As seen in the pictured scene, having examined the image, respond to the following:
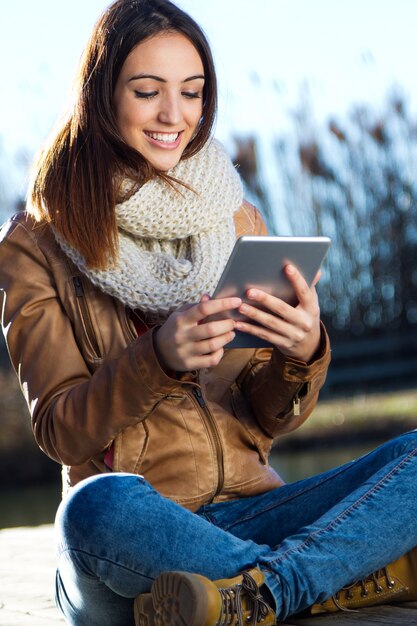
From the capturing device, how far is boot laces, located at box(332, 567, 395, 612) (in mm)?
2004

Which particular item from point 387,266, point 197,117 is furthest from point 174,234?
point 387,266

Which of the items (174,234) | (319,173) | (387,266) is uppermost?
(174,234)

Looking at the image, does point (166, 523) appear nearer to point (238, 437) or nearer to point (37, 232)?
point (238, 437)

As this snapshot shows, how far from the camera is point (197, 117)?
2229 mm

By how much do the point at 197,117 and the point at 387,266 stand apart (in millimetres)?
6999

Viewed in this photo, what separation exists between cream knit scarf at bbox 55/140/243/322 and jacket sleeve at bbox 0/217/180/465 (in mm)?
95

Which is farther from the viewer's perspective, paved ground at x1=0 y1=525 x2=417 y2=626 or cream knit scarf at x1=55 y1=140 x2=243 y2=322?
cream knit scarf at x1=55 y1=140 x2=243 y2=322

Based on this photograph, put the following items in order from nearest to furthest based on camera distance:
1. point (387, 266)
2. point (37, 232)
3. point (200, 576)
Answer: point (200, 576) → point (37, 232) → point (387, 266)

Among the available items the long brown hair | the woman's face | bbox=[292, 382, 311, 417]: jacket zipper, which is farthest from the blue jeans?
the woman's face

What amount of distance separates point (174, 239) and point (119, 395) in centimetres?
51

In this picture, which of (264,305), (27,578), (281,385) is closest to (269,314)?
(264,305)

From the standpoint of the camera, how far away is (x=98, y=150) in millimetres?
2133

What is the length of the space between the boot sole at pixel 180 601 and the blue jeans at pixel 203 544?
9cm

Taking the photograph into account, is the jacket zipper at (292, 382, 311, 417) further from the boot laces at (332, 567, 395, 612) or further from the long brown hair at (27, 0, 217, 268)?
the long brown hair at (27, 0, 217, 268)
